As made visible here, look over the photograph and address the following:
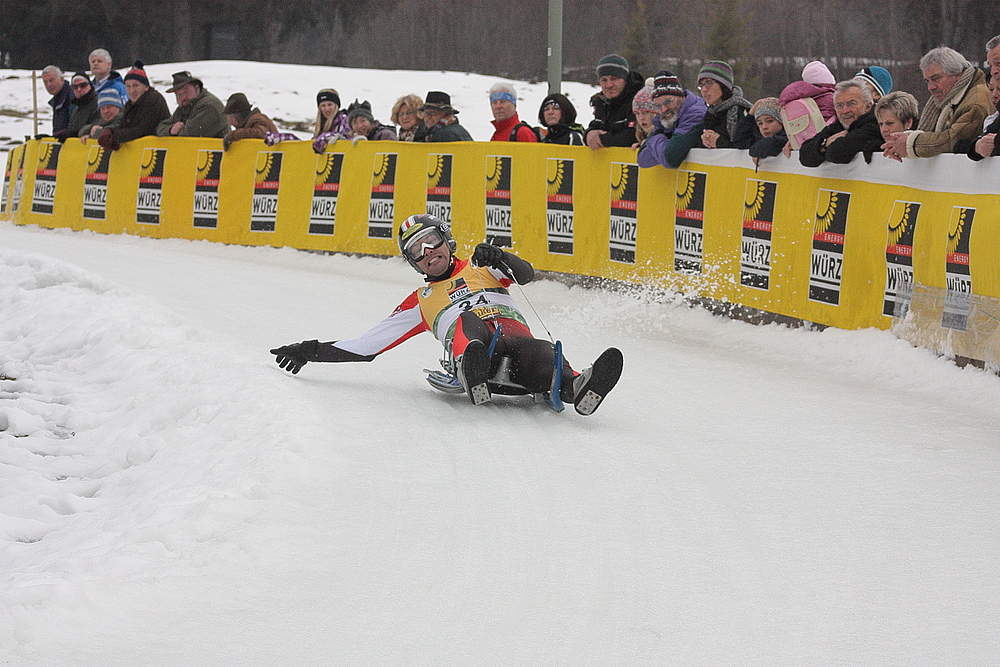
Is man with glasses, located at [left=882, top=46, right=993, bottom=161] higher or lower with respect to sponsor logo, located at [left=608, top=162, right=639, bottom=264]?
higher

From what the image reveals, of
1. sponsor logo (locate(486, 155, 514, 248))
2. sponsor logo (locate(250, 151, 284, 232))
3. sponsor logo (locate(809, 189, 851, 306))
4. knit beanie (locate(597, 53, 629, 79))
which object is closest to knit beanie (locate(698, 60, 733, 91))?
knit beanie (locate(597, 53, 629, 79))

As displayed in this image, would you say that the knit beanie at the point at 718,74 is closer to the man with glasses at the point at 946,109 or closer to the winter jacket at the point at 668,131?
the winter jacket at the point at 668,131

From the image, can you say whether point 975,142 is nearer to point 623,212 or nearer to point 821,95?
point 821,95

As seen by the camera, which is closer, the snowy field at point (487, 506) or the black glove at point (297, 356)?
the snowy field at point (487, 506)

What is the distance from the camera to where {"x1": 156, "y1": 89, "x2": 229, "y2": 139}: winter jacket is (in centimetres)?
1326

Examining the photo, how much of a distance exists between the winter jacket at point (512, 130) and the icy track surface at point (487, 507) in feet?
11.3

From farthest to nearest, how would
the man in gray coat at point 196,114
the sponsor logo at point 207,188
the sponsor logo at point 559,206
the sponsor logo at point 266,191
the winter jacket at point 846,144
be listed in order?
the man in gray coat at point 196,114 < the sponsor logo at point 207,188 < the sponsor logo at point 266,191 < the sponsor logo at point 559,206 < the winter jacket at point 846,144

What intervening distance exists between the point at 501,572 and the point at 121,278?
7.61 m

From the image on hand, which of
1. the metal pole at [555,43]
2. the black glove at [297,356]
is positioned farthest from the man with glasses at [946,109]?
the metal pole at [555,43]

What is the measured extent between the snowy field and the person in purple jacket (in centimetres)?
193

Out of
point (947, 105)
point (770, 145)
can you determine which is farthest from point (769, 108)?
point (947, 105)

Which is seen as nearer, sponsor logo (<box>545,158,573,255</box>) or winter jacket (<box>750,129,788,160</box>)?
winter jacket (<box>750,129,788,160</box>)

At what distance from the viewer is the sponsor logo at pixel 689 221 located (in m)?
8.54

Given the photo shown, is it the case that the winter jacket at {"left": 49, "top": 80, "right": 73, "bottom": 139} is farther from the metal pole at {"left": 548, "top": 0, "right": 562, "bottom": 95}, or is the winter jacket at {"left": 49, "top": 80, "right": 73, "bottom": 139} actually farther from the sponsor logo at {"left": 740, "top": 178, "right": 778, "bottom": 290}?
the sponsor logo at {"left": 740, "top": 178, "right": 778, "bottom": 290}
